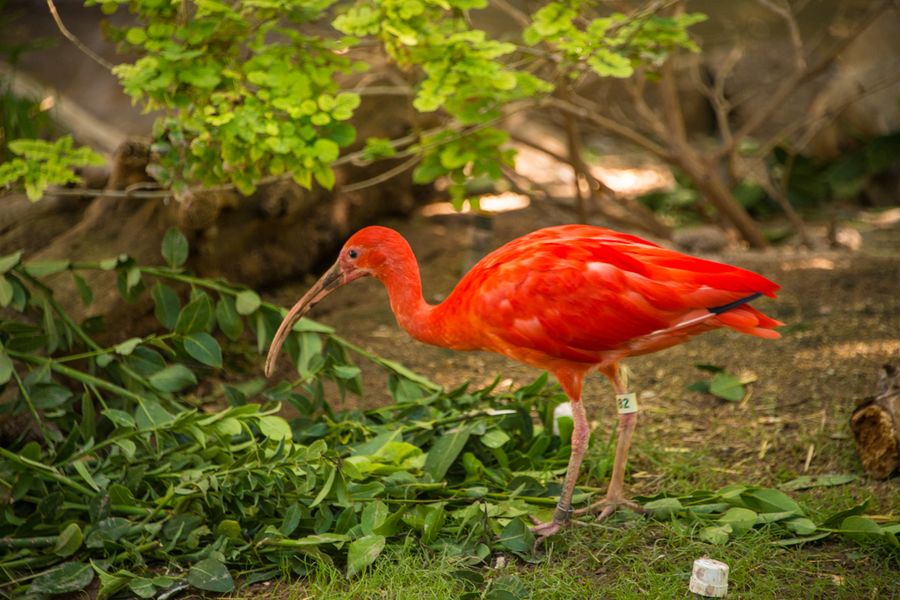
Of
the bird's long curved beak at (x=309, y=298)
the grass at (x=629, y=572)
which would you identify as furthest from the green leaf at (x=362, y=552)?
the bird's long curved beak at (x=309, y=298)

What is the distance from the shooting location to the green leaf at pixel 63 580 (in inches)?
132

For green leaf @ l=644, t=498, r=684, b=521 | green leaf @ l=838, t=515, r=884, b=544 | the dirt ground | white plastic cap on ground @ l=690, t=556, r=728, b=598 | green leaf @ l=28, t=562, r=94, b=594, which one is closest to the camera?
white plastic cap on ground @ l=690, t=556, r=728, b=598

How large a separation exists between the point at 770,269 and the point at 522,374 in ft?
6.25

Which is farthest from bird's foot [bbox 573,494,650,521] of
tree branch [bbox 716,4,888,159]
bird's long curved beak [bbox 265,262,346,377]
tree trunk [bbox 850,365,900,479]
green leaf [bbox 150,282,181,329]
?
tree branch [bbox 716,4,888,159]

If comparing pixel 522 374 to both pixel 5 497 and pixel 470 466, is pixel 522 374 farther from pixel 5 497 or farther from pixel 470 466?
pixel 5 497

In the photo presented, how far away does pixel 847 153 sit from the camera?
849 cm

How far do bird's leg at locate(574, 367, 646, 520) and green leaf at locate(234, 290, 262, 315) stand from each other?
5.44 ft

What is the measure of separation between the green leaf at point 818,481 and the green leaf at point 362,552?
1.55 meters

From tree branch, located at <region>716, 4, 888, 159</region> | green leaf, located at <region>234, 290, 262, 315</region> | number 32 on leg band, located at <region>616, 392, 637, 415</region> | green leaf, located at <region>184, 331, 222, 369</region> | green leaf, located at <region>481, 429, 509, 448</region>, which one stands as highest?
tree branch, located at <region>716, 4, 888, 159</region>

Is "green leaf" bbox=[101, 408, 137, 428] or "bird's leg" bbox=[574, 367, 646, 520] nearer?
"bird's leg" bbox=[574, 367, 646, 520]

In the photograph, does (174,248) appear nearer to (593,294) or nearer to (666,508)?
(593,294)

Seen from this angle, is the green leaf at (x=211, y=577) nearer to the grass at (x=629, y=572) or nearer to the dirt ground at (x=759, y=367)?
the grass at (x=629, y=572)

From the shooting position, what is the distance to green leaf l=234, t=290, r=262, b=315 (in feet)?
14.4

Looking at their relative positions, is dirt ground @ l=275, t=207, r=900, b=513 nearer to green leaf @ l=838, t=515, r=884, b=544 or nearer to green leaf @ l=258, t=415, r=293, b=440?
A: green leaf @ l=838, t=515, r=884, b=544
